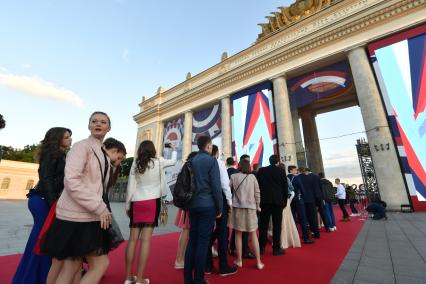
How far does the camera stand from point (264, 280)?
2660mm

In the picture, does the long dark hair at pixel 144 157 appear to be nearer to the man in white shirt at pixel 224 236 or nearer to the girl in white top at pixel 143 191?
the girl in white top at pixel 143 191

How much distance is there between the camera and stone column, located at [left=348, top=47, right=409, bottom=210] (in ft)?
30.4

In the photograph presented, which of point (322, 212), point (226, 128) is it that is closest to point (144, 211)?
point (322, 212)

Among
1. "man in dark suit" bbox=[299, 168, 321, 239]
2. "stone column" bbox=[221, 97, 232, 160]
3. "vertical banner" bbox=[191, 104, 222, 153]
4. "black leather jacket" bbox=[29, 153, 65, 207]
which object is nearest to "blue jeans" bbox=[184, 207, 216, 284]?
"black leather jacket" bbox=[29, 153, 65, 207]

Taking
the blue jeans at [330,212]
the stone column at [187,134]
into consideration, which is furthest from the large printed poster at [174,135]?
the blue jeans at [330,212]

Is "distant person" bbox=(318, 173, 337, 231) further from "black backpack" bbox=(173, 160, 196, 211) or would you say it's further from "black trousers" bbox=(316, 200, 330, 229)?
"black backpack" bbox=(173, 160, 196, 211)

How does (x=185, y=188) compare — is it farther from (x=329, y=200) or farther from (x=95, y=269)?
(x=329, y=200)

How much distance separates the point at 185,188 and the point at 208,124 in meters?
16.3

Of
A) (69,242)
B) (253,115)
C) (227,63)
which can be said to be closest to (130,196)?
(69,242)

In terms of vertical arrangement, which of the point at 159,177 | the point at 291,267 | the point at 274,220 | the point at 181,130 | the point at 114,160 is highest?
the point at 181,130

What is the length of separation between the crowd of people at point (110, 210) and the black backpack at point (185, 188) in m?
0.03

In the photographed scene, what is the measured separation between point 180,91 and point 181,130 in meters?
4.51

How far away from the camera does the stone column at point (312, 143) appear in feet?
56.1

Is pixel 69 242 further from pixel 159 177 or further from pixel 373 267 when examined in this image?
pixel 373 267
